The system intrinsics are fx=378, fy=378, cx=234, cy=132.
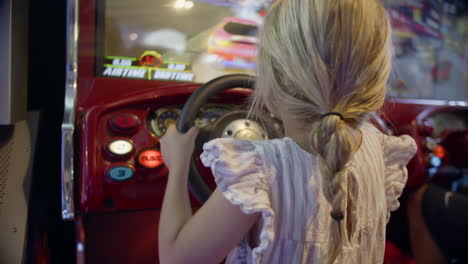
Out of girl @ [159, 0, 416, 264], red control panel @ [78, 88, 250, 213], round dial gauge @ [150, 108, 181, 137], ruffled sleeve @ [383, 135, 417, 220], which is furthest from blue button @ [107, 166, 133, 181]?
ruffled sleeve @ [383, 135, 417, 220]

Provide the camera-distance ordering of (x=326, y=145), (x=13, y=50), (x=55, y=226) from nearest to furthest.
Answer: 1. (x=326, y=145)
2. (x=13, y=50)
3. (x=55, y=226)

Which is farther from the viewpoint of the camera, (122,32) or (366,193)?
(122,32)

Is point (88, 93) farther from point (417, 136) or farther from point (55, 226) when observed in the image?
point (417, 136)

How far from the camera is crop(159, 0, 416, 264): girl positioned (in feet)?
1.56

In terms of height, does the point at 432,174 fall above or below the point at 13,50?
below

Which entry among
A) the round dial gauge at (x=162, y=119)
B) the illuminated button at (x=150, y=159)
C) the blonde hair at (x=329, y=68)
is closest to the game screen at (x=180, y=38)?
the round dial gauge at (x=162, y=119)

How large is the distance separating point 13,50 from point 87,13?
18 cm

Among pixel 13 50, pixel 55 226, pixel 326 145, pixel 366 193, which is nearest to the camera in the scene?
pixel 326 145

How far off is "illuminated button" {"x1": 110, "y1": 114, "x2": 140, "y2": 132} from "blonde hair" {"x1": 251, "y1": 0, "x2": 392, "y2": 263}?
0.35 metres

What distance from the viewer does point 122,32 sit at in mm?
983

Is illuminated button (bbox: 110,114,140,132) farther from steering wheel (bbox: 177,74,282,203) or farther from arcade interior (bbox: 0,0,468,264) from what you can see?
steering wheel (bbox: 177,74,282,203)

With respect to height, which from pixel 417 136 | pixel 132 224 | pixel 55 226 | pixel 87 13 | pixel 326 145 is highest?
pixel 87 13

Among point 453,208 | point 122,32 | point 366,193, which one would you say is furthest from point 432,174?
point 122,32

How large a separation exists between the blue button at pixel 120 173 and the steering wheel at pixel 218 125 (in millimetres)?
140
